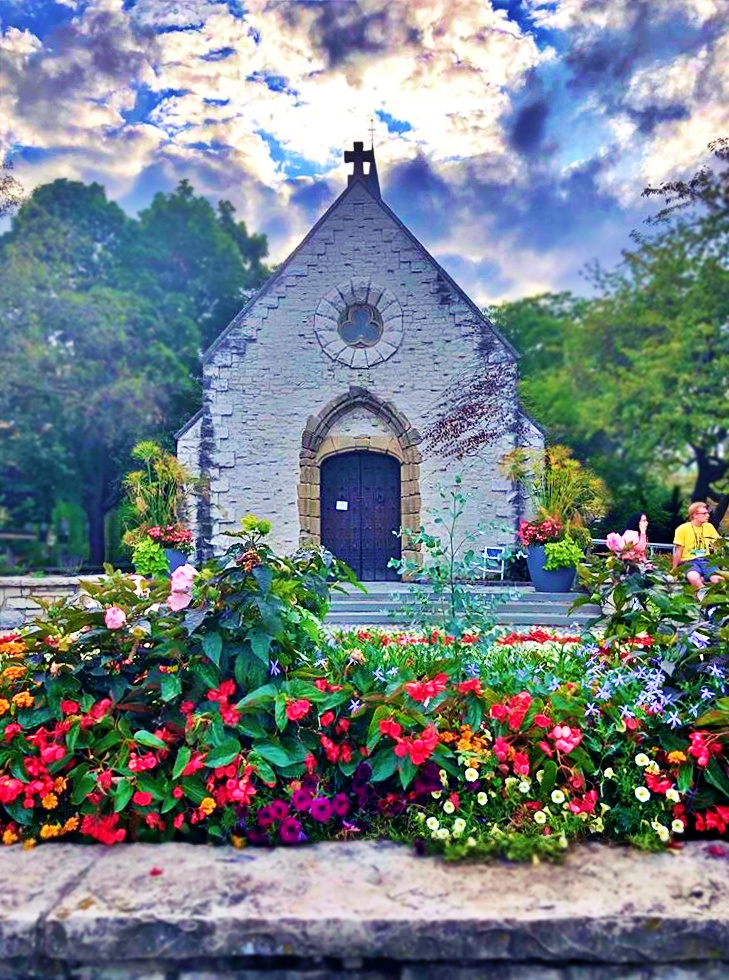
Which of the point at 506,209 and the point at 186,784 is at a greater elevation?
the point at 506,209

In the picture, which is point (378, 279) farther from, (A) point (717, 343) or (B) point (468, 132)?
(A) point (717, 343)

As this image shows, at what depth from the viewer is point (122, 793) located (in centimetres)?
159

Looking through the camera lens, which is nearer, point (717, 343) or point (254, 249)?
point (254, 249)

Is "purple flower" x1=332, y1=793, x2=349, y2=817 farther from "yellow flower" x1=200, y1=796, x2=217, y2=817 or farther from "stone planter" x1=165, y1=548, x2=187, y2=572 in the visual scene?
"stone planter" x1=165, y1=548, x2=187, y2=572

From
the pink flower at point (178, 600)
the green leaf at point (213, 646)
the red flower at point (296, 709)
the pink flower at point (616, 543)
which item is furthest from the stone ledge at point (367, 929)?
the pink flower at point (616, 543)

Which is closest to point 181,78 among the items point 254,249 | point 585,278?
point 254,249

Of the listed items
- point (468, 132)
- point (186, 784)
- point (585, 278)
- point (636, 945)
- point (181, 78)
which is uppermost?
point (181, 78)

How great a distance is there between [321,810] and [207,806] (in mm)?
277

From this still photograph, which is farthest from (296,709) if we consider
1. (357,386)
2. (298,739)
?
(357,386)

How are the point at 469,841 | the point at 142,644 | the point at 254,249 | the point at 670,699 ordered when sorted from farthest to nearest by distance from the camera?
the point at 254,249 → the point at 142,644 → the point at 670,699 → the point at 469,841

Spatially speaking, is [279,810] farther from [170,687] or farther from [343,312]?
[343,312]

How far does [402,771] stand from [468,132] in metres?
6.45

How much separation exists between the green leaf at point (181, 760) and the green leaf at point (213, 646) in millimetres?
229

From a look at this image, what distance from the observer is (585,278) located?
23.3ft
